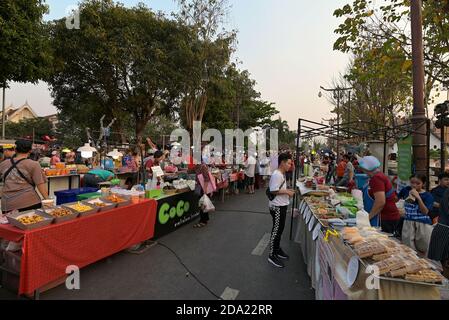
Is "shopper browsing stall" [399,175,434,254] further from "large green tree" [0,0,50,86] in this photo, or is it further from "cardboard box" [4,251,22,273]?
"large green tree" [0,0,50,86]

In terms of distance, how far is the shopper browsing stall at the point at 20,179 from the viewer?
3775mm

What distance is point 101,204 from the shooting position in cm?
430

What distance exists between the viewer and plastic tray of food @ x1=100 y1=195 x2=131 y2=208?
14.8ft

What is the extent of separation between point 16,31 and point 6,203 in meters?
8.90

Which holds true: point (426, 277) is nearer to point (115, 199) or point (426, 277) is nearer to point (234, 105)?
point (115, 199)

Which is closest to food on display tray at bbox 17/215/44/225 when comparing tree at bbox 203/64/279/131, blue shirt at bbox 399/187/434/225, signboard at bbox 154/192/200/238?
signboard at bbox 154/192/200/238

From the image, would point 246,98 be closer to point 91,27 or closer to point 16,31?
point 91,27

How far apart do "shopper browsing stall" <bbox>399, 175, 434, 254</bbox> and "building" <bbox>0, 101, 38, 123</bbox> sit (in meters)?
59.9

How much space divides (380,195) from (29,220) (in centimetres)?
450

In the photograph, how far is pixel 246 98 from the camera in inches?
1326

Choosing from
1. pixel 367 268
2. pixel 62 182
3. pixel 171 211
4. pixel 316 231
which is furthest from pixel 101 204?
pixel 62 182

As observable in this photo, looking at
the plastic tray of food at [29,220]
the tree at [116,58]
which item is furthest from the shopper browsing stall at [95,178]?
the tree at [116,58]

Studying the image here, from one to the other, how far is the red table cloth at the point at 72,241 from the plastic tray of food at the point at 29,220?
0.07m

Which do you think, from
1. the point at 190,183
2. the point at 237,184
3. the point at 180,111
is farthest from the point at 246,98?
the point at 190,183
